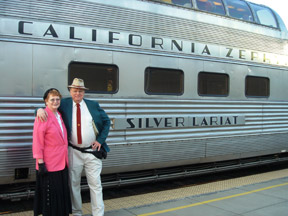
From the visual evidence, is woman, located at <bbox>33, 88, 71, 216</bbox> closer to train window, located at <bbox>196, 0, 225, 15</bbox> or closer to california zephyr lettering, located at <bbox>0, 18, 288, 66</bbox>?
california zephyr lettering, located at <bbox>0, 18, 288, 66</bbox>

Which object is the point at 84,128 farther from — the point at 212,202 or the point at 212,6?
the point at 212,6

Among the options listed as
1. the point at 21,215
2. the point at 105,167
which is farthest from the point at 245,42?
the point at 21,215

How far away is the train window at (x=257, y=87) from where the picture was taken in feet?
23.7

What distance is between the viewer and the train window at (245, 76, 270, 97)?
7228 millimetres

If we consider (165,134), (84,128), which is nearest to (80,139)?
(84,128)

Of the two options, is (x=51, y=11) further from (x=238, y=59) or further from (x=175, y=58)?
(x=238, y=59)

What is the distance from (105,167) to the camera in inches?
Answer: 209

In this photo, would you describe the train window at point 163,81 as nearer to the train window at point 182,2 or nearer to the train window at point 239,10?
the train window at point 182,2

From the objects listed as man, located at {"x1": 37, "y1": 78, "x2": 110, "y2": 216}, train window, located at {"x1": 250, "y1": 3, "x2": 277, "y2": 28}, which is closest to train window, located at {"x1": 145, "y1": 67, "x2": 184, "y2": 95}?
man, located at {"x1": 37, "y1": 78, "x2": 110, "y2": 216}

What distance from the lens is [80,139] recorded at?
13.3 ft

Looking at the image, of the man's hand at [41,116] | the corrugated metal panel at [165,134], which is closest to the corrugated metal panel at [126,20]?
the corrugated metal panel at [165,134]

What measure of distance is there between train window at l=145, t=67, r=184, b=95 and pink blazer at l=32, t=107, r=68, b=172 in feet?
7.35

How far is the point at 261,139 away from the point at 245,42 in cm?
216

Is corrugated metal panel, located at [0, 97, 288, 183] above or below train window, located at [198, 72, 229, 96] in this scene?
below
